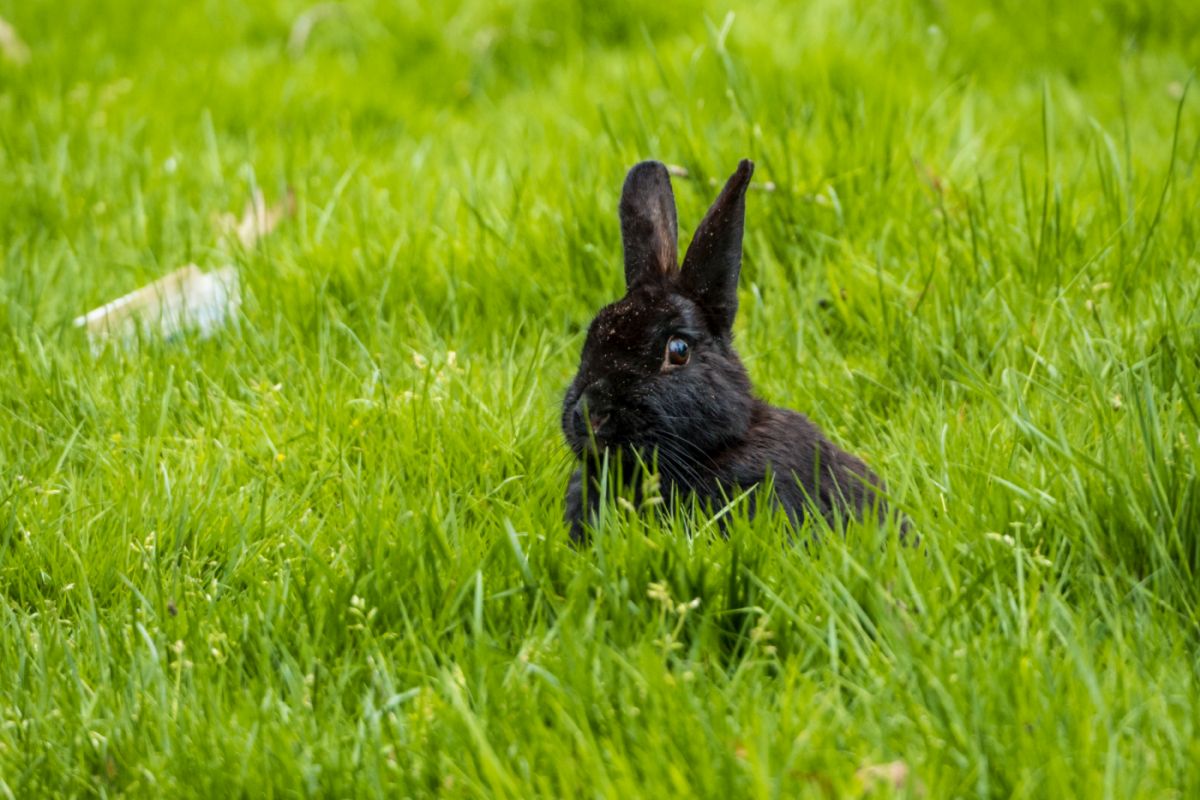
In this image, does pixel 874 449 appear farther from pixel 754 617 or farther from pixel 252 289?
pixel 252 289

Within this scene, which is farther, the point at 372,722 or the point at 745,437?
the point at 745,437

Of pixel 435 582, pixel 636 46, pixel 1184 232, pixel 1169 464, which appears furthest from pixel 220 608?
pixel 636 46

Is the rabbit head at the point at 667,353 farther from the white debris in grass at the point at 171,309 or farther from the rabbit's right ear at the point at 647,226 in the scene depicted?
the white debris in grass at the point at 171,309

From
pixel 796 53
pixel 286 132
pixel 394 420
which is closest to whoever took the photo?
pixel 394 420

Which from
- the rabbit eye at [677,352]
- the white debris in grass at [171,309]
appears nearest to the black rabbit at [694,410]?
the rabbit eye at [677,352]

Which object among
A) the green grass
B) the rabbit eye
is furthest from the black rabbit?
the green grass

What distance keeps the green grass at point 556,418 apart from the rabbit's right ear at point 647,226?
0.50 metres

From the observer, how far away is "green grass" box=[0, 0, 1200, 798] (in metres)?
2.41

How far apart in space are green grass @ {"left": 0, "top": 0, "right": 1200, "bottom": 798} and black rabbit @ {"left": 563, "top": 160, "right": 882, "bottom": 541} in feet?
0.59

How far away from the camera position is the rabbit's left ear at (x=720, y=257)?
136 inches

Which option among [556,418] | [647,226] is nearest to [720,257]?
[647,226]

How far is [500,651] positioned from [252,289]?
2106 millimetres

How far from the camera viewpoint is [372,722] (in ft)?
8.12

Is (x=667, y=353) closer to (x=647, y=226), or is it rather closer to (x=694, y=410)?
(x=694, y=410)
